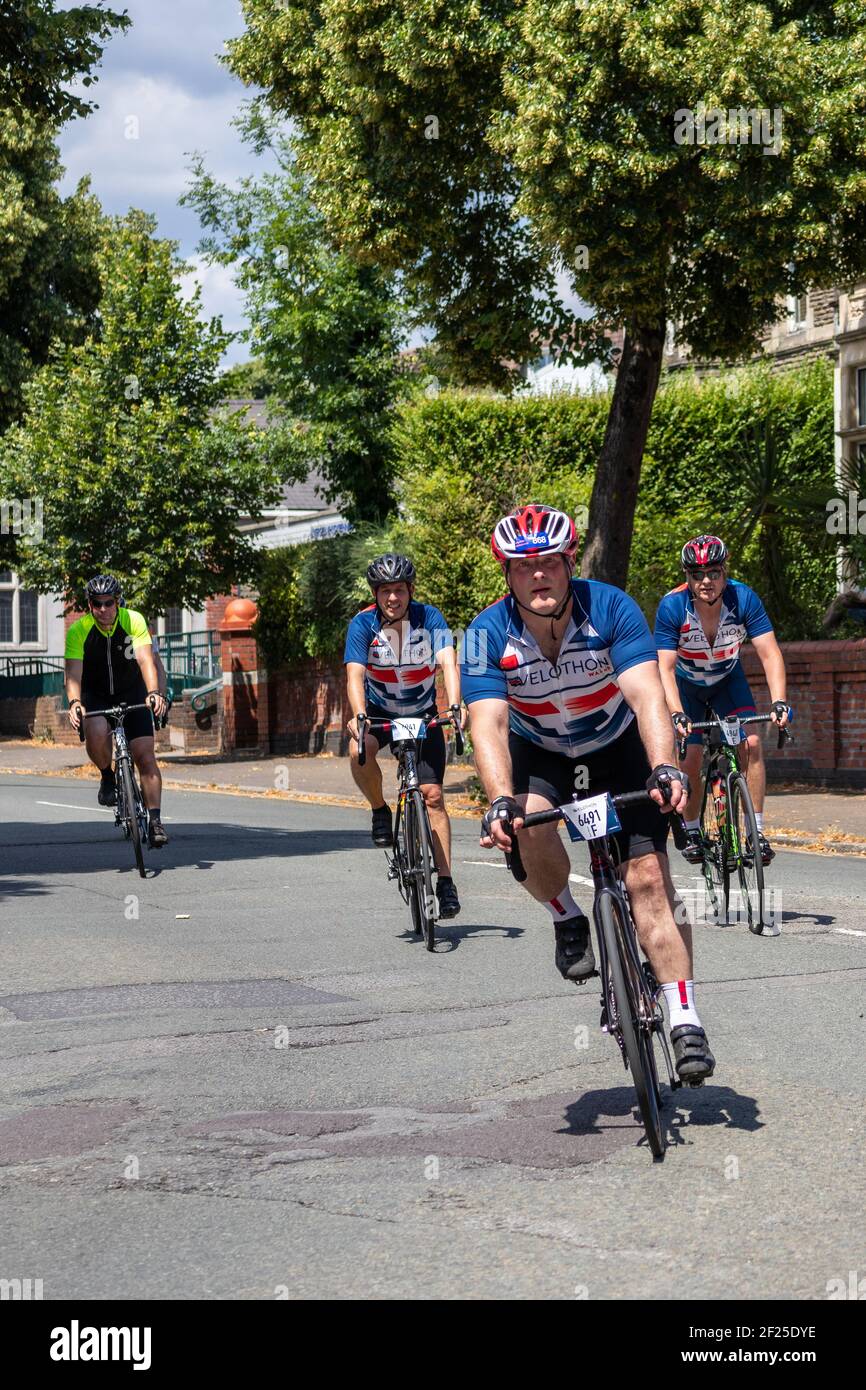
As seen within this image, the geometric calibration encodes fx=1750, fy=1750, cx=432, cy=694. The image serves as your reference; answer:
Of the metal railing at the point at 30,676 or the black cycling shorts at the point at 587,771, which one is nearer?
the black cycling shorts at the point at 587,771

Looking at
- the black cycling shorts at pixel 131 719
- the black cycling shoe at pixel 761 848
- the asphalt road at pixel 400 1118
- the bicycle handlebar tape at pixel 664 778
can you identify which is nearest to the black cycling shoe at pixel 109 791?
the black cycling shorts at pixel 131 719

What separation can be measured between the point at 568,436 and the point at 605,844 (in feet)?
86.4

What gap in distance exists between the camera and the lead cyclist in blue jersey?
31.3 feet

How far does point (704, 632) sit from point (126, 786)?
4449 mm

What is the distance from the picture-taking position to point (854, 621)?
2150cm

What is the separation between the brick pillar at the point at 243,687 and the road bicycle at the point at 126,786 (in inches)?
860

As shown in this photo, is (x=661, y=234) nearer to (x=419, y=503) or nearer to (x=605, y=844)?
(x=419, y=503)

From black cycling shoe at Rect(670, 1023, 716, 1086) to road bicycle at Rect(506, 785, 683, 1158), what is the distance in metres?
0.07

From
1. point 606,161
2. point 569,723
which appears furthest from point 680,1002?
point 606,161

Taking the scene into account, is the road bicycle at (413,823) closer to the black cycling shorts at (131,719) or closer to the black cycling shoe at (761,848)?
the black cycling shoe at (761,848)

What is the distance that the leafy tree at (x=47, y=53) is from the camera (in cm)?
1551

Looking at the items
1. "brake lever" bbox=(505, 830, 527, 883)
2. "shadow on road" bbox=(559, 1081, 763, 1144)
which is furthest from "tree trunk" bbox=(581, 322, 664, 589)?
"brake lever" bbox=(505, 830, 527, 883)

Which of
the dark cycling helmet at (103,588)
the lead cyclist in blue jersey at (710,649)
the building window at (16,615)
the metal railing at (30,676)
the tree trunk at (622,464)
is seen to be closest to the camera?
the lead cyclist in blue jersey at (710,649)

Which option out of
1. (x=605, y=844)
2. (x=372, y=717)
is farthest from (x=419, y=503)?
(x=605, y=844)
